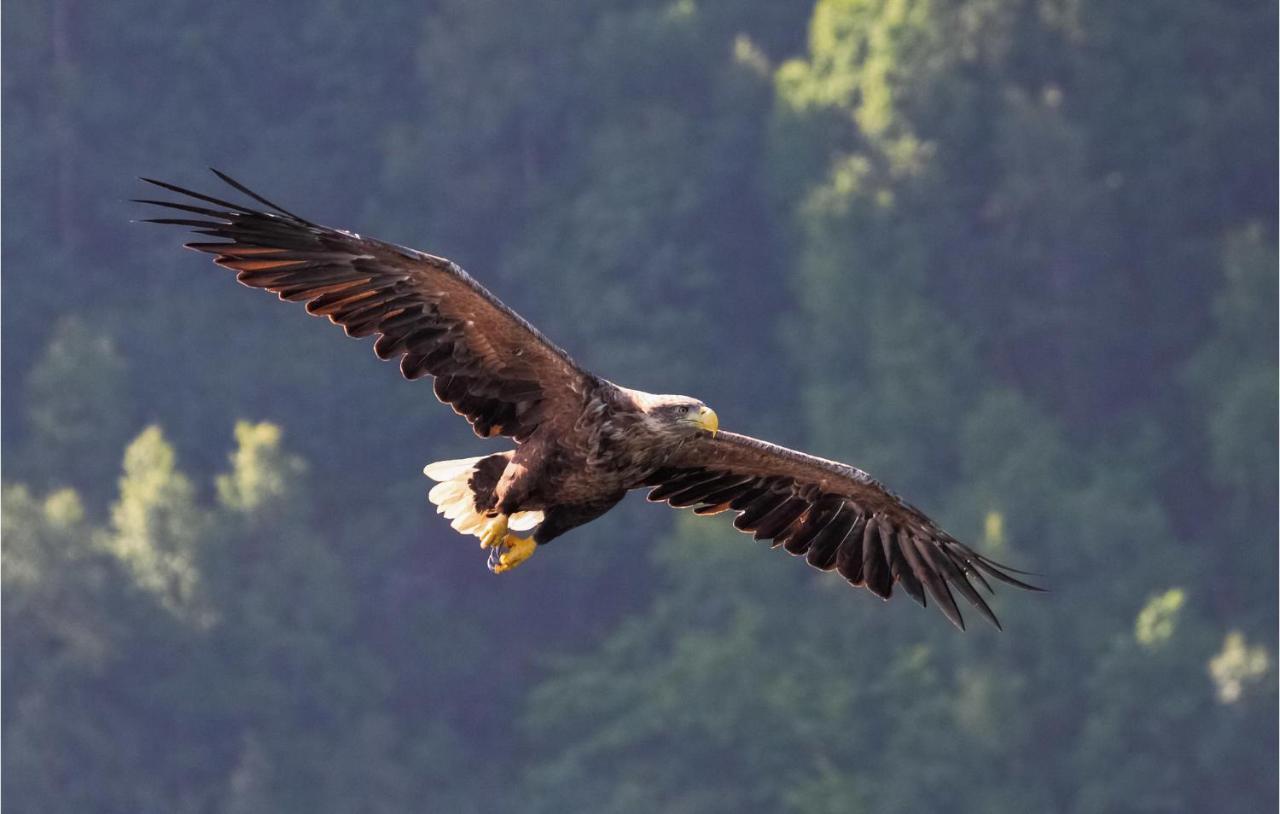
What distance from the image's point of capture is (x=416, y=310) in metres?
11.1

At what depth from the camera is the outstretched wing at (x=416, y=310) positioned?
35.5 ft

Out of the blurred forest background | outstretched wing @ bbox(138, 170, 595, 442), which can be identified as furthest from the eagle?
the blurred forest background

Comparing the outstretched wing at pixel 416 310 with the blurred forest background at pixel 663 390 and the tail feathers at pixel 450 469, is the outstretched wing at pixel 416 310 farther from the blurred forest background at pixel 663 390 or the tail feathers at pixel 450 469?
the blurred forest background at pixel 663 390

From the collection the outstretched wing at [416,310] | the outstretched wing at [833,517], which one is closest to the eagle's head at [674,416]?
the outstretched wing at [416,310]

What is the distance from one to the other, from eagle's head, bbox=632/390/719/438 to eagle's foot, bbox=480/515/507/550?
2.95ft

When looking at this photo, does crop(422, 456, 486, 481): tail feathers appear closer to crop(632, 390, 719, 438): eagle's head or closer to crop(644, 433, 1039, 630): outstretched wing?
crop(644, 433, 1039, 630): outstretched wing

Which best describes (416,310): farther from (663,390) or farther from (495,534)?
(663,390)

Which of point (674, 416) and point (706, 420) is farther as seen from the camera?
point (706, 420)

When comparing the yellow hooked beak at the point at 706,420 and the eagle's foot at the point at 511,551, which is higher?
the yellow hooked beak at the point at 706,420

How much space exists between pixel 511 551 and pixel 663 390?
3081cm

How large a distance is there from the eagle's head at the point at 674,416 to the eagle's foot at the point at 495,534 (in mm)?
900

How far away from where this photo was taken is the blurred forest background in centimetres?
4247

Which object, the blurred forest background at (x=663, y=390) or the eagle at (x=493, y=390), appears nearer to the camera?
the eagle at (x=493, y=390)

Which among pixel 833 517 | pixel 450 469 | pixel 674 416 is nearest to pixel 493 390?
pixel 450 469
